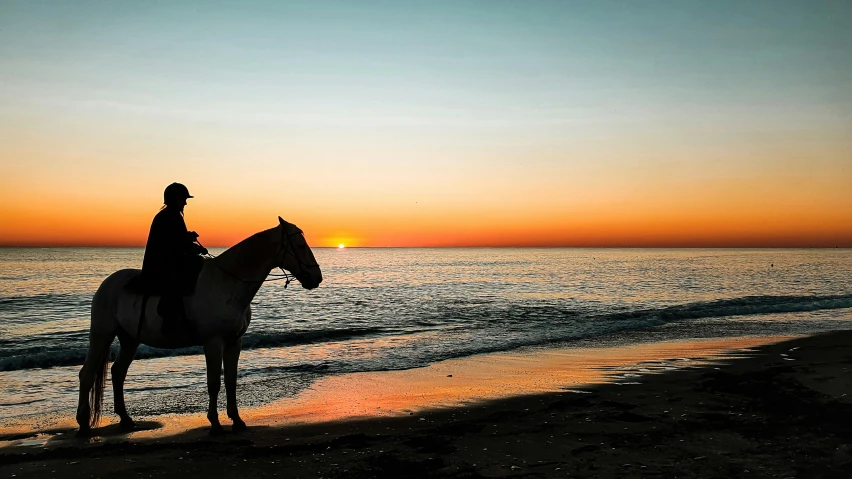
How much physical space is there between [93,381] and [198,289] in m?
1.91

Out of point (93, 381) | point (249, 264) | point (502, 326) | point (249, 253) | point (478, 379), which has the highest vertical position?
point (249, 253)

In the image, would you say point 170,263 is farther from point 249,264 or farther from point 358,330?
point 358,330

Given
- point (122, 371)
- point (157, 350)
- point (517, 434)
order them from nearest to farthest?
point (517, 434)
point (122, 371)
point (157, 350)

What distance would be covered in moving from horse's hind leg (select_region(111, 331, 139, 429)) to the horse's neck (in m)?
1.65

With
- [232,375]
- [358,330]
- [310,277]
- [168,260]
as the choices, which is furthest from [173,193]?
[358,330]

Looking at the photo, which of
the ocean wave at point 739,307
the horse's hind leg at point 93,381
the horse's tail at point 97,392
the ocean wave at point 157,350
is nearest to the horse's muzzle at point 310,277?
the horse's hind leg at point 93,381

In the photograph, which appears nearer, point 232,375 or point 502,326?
point 232,375

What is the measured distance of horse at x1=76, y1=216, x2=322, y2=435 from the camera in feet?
21.4

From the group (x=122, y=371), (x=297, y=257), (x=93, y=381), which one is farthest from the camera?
(x=122, y=371)

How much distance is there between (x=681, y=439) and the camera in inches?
236

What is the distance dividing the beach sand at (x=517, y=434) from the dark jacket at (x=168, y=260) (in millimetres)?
1764

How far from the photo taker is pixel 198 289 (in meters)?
6.63

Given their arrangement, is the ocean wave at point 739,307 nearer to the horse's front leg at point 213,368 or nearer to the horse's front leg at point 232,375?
the horse's front leg at point 232,375

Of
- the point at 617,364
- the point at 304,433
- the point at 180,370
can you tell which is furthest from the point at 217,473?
the point at 617,364
